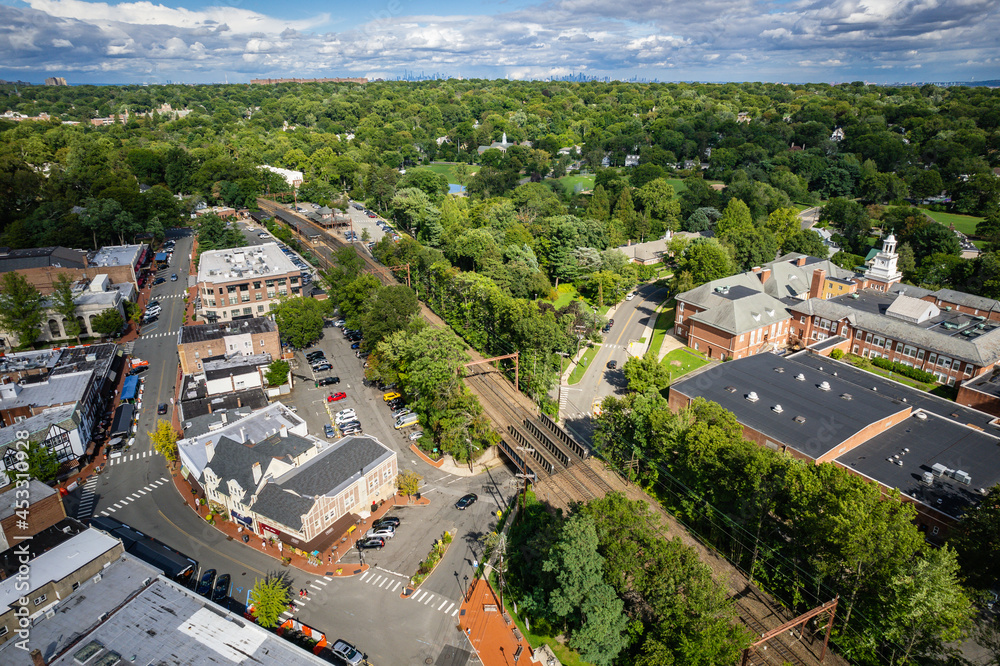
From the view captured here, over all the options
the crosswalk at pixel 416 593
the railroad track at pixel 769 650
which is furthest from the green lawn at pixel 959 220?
the crosswalk at pixel 416 593

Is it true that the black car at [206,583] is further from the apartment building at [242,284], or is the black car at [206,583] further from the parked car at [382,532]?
the apartment building at [242,284]

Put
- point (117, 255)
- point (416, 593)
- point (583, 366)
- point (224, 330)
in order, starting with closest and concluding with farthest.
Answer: point (416, 593) < point (224, 330) < point (583, 366) < point (117, 255)

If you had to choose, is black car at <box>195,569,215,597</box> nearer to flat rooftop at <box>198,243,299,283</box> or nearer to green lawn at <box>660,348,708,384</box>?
flat rooftop at <box>198,243,299,283</box>

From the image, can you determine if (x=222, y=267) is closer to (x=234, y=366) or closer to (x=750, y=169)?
(x=234, y=366)

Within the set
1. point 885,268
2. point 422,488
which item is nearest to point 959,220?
point 885,268

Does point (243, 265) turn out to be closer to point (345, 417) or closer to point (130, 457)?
point (130, 457)

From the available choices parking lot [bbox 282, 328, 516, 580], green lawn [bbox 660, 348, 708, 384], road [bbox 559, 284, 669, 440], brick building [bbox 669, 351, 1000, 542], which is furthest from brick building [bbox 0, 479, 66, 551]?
green lawn [bbox 660, 348, 708, 384]
